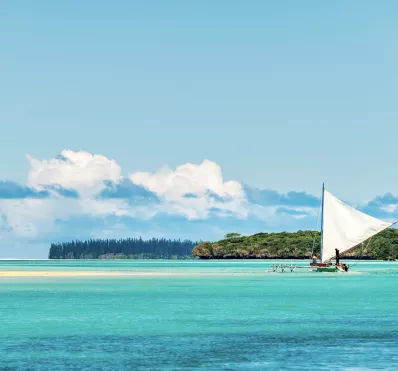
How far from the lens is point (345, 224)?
148250 mm

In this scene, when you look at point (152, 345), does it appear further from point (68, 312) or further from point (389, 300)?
point (389, 300)

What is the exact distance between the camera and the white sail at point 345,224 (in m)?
148

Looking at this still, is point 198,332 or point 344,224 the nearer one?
point 198,332

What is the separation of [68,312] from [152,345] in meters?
23.2

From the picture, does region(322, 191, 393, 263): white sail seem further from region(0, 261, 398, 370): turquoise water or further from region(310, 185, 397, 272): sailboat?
region(0, 261, 398, 370): turquoise water

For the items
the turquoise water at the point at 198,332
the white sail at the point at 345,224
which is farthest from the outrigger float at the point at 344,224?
the turquoise water at the point at 198,332

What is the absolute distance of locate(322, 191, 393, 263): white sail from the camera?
486 ft

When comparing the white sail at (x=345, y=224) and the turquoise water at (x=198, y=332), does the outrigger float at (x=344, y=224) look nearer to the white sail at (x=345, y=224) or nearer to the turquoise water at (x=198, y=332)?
the white sail at (x=345, y=224)

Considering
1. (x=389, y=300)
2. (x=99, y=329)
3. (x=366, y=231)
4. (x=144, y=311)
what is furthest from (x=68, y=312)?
(x=366, y=231)

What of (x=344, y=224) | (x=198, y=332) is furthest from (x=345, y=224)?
(x=198, y=332)

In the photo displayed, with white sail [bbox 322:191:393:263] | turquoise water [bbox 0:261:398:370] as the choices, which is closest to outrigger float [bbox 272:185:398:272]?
Result: white sail [bbox 322:191:393:263]

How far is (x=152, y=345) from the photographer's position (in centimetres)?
4994

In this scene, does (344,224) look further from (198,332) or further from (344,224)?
(198,332)

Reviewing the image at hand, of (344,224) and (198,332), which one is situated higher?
(344,224)
